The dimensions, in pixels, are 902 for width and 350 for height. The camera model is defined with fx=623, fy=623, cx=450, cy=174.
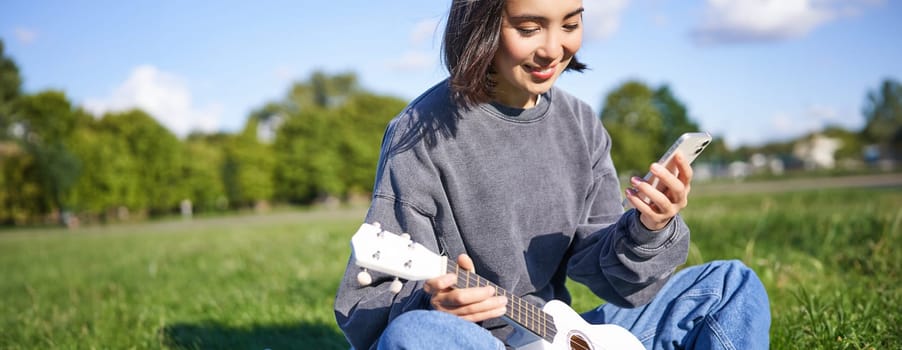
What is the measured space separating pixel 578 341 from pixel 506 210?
1.61 feet

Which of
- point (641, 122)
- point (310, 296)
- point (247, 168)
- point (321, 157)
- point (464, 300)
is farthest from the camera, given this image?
point (641, 122)

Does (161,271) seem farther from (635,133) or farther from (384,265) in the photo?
(635,133)

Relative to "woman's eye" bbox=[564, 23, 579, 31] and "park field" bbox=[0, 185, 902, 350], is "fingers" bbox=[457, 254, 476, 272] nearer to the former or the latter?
"woman's eye" bbox=[564, 23, 579, 31]

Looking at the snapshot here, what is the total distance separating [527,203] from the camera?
2201 mm

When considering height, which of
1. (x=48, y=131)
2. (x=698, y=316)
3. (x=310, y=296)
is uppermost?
(x=48, y=131)

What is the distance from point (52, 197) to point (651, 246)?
131ft

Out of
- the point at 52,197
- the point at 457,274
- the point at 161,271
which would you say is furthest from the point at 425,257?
the point at 52,197

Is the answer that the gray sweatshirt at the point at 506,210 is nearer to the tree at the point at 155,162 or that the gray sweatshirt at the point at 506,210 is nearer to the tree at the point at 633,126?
the tree at the point at 155,162

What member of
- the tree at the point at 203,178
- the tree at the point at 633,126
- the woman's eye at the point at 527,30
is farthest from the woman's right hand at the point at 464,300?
the tree at the point at 633,126

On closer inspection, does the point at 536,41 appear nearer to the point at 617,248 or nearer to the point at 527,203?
the point at 527,203

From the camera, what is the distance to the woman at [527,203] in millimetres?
1904

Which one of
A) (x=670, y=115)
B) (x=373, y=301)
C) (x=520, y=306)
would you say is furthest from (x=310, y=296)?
(x=670, y=115)

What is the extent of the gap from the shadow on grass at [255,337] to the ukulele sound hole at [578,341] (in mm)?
1774

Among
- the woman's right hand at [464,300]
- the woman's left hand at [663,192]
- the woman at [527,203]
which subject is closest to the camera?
the woman's right hand at [464,300]
